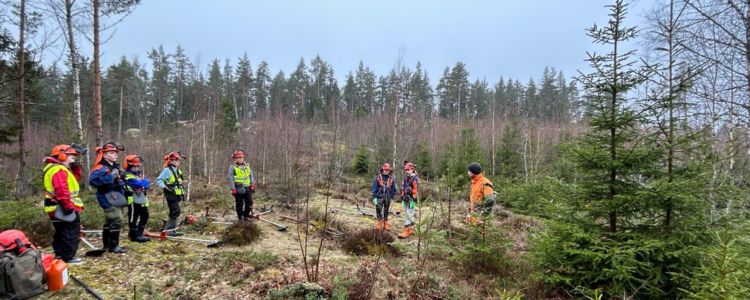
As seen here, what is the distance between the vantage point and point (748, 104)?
20.2 feet

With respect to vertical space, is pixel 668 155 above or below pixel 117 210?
above

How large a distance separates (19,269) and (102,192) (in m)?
1.96

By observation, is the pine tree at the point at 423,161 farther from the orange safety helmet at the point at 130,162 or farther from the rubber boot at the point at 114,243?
the rubber boot at the point at 114,243

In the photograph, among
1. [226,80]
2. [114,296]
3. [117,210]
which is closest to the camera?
[114,296]

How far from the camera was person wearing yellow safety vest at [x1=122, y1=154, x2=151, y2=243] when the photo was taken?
6.50 meters

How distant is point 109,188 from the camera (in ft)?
19.6

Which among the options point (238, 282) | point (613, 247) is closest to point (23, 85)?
point (238, 282)

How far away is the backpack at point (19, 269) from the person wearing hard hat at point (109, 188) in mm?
1444

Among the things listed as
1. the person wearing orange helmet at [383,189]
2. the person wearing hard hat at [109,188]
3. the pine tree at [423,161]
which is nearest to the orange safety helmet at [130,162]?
the person wearing hard hat at [109,188]

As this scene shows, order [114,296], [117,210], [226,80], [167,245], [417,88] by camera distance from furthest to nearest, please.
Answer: [226,80], [417,88], [167,245], [117,210], [114,296]

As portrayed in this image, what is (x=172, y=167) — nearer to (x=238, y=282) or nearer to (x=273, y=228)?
(x=273, y=228)

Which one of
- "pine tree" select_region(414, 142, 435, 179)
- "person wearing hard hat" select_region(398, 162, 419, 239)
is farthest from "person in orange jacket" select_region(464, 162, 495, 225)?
"pine tree" select_region(414, 142, 435, 179)

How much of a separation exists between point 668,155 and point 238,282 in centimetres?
646

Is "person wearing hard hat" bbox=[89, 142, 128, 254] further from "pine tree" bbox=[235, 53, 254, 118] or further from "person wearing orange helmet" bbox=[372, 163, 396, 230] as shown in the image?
"pine tree" bbox=[235, 53, 254, 118]
